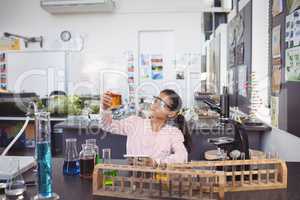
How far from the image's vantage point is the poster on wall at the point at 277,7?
2.42 meters

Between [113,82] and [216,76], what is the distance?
1880 mm

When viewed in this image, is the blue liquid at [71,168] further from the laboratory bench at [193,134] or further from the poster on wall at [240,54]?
the poster on wall at [240,54]

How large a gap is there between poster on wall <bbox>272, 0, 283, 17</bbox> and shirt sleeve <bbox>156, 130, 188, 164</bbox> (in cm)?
136

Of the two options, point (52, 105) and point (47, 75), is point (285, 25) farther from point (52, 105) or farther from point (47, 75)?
point (47, 75)

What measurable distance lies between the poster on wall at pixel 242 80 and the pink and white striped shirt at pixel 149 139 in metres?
2.04

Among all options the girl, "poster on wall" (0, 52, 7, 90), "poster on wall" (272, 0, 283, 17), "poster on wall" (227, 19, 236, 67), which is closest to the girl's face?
the girl

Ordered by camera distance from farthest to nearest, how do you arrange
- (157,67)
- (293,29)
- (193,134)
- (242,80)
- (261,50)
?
(157,67)
(242,80)
(261,50)
(193,134)
(293,29)

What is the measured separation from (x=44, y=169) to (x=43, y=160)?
0.03 meters

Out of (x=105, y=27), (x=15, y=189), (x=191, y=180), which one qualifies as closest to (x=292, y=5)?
(x=191, y=180)

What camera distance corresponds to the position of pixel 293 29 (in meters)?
2.09

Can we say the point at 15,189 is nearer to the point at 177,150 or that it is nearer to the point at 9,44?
the point at 177,150

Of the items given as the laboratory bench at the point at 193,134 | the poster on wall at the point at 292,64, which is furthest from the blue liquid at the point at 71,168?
the laboratory bench at the point at 193,134

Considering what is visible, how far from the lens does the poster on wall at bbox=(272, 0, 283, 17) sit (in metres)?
2.42

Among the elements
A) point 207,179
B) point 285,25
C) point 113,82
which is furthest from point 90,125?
point 113,82
